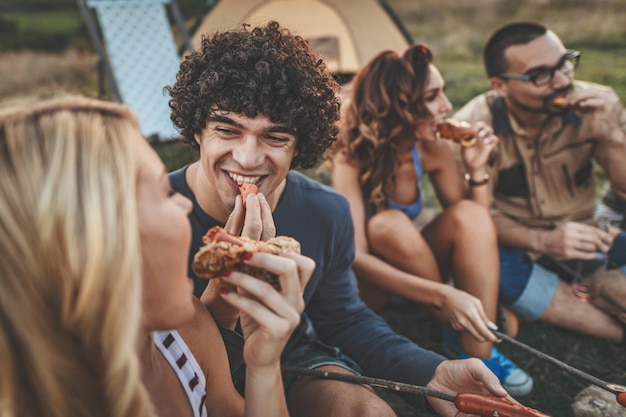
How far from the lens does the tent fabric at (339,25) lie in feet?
25.6

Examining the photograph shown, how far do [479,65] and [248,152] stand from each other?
9.30m

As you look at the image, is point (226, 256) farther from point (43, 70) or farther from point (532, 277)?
point (43, 70)

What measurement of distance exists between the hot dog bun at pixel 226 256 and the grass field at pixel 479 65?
170cm

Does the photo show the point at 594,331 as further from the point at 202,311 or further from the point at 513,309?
the point at 202,311

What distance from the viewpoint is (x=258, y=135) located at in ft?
7.30

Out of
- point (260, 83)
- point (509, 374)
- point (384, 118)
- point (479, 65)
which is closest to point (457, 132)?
point (384, 118)

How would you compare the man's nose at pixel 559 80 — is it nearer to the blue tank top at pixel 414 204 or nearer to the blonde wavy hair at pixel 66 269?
the blue tank top at pixel 414 204

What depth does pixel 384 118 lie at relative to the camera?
3.46 metres

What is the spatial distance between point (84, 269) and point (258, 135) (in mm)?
1228

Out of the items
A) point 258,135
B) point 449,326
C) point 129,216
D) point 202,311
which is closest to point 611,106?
point 449,326

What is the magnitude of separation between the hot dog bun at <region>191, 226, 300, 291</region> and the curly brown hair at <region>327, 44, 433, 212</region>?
1848 mm

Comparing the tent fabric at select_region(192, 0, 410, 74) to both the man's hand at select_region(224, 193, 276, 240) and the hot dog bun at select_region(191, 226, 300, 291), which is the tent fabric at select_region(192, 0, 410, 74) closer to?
the man's hand at select_region(224, 193, 276, 240)

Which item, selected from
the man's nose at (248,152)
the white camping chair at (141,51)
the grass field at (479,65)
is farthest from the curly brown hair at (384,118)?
the white camping chair at (141,51)

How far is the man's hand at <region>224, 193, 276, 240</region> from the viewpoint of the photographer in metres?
1.89
